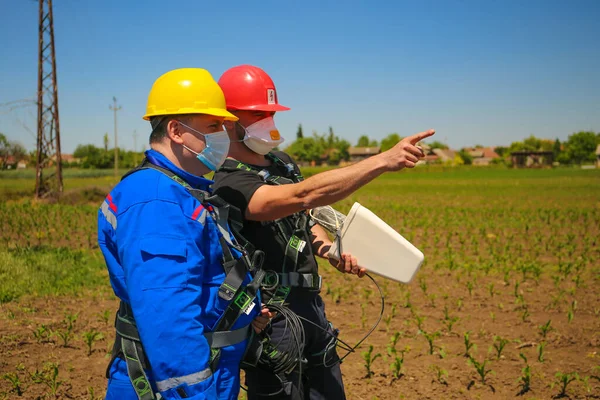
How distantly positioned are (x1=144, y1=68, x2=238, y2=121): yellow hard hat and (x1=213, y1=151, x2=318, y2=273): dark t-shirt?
503 mm

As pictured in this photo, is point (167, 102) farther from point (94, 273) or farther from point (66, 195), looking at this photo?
point (66, 195)

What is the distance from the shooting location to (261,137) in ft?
9.64

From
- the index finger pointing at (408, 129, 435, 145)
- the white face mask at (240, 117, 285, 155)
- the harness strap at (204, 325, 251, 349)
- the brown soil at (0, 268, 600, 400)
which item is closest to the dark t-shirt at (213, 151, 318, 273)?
the white face mask at (240, 117, 285, 155)

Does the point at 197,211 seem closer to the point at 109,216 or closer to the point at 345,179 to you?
the point at 109,216

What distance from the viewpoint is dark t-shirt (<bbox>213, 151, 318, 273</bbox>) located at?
2.66 meters

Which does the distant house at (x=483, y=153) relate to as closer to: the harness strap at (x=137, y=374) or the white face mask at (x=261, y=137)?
the white face mask at (x=261, y=137)

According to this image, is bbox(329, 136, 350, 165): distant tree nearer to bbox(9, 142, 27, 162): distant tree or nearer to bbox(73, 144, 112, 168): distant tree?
bbox(73, 144, 112, 168): distant tree

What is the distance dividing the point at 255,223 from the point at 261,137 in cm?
50

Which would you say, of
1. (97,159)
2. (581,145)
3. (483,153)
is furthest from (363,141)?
(97,159)

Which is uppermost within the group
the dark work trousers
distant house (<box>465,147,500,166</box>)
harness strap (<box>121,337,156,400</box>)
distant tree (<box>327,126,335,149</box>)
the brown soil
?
distant tree (<box>327,126,335,149</box>)

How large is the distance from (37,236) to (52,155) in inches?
508

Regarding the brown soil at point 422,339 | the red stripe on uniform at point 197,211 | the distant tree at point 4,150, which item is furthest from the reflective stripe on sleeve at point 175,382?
the distant tree at point 4,150

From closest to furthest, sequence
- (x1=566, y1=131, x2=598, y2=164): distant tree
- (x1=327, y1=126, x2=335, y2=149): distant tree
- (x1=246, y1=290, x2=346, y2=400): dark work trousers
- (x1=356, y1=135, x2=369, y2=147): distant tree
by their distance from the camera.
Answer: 1. (x1=246, y1=290, x2=346, y2=400): dark work trousers
2. (x1=566, y1=131, x2=598, y2=164): distant tree
3. (x1=327, y1=126, x2=335, y2=149): distant tree
4. (x1=356, y1=135, x2=369, y2=147): distant tree

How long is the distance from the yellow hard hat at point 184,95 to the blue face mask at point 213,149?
9cm
